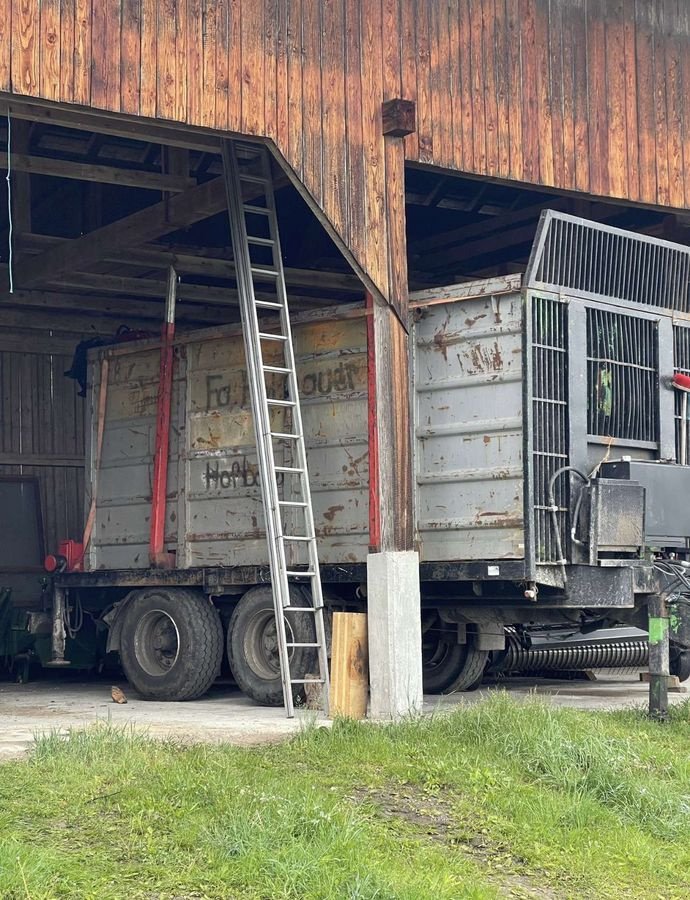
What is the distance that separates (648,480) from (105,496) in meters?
6.04

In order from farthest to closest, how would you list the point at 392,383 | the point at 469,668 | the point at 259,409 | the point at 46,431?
the point at 46,431, the point at 469,668, the point at 259,409, the point at 392,383

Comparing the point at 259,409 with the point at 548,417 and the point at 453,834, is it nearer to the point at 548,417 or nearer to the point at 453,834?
the point at 548,417

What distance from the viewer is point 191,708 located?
13141mm

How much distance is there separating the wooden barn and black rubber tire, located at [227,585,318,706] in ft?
4.28

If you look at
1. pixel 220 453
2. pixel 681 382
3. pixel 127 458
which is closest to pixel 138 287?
pixel 127 458

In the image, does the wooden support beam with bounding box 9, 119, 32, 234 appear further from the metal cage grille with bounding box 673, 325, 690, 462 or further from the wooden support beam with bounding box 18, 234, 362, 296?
the metal cage grille with bounding box 673, 325, 690, 462

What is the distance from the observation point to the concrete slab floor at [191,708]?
10.6 metres

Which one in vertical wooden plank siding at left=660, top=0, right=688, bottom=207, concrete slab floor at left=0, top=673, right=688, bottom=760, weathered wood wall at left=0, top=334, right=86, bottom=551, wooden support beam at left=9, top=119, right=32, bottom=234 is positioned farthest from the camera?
weathered wood wall at left=0, top=334, right=86, bottom=551

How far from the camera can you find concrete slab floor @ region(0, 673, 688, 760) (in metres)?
10.6

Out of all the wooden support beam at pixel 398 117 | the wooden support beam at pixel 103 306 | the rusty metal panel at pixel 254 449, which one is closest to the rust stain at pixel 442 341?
Answer: the rusty metal panel at pixel 254 449

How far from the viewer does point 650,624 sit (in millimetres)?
11203

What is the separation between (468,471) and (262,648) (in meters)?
2.79

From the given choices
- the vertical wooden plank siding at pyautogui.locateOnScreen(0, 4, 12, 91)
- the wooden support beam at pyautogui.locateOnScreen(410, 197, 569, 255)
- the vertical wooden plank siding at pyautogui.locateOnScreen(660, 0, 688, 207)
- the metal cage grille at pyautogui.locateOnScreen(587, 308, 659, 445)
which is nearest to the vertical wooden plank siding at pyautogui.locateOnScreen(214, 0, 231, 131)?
the vertical wooden plank siding at pyautogui.locateOnScreen(0, 4, 12, 91)

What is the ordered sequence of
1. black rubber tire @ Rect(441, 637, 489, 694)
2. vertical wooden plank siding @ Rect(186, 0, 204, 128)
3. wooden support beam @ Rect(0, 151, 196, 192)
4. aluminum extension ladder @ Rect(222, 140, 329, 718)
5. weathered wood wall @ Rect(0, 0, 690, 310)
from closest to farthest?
1. weathered wood wall @ Rect(0, 0, 690, 310)
2. vertical wooden plank siding @ Rect(186, 0, 204, 128)
3. aluminum extension ladder @ Rect(222, 140, 329, 718)
4. wooden support beam @ Rect(0, 151, 196, 192)
5. black rubber tire @ Rect(441, 637, 489, 694)
